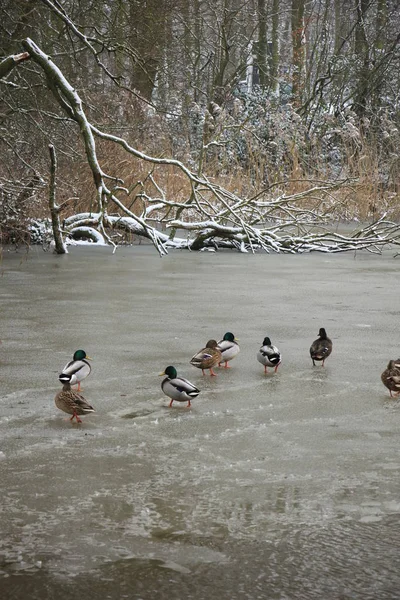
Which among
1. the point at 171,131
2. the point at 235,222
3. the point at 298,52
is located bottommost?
the point at 235,222

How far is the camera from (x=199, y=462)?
4.29 meters

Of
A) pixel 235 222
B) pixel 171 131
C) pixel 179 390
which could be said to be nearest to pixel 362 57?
pixel 171 131

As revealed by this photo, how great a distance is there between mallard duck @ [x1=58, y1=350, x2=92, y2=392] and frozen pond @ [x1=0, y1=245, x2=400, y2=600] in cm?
13

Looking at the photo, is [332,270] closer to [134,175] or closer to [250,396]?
[134,175]

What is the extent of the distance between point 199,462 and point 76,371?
1424 mm

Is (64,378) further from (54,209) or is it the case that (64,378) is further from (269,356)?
(54,209)

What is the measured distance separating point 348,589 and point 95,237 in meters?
12.7

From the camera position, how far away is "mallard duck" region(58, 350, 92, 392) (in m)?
5.36

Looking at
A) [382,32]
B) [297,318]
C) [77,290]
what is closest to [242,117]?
[382,32]

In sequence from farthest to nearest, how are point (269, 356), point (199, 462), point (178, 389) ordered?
point (269, 356)
point (178, 389)
point (199, 462)

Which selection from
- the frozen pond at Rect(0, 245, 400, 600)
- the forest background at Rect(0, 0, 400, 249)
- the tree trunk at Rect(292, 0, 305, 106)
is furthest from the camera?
the tree trunk at Rect(292, 0, 305, 106)

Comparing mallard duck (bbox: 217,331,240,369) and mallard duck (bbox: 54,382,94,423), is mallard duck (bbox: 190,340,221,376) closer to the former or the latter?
mallard duck (bbox: 217,331,240,369)

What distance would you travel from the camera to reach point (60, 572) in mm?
3113

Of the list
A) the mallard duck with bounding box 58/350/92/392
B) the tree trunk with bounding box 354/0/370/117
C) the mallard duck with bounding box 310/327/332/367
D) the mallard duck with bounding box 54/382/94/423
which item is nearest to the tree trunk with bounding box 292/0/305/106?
the tree trunk with bounding box 354/0/370/117
